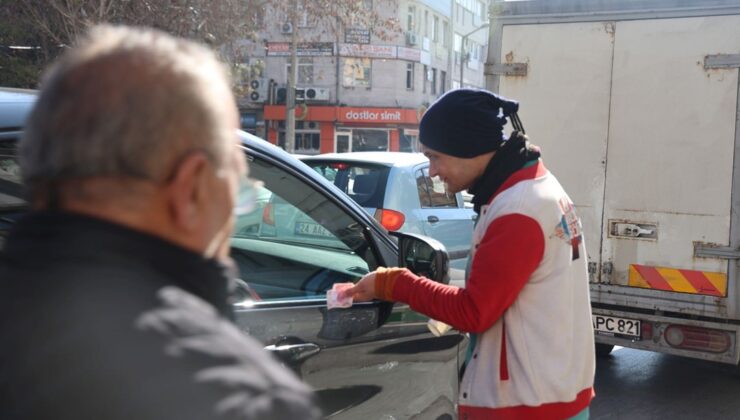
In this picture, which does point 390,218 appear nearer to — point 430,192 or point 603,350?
point 430,192

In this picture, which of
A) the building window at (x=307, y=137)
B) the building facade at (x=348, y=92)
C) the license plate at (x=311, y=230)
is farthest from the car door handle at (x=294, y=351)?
the building window at (x=307, y=137)

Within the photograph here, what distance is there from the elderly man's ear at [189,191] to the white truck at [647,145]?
16.9 feet

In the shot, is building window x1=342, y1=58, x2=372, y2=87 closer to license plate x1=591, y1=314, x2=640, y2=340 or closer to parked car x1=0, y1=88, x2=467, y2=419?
license plate x1=591, y1=314, x2=640, y2=340

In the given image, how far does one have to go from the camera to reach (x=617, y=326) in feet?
19.7

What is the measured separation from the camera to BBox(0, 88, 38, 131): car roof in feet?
7.55

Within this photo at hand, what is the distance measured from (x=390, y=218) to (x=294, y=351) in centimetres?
536

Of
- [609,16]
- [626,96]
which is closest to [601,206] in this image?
[626,96]

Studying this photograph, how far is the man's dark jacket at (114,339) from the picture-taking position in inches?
37.3

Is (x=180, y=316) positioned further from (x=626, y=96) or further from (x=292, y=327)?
(x=626, y=96)

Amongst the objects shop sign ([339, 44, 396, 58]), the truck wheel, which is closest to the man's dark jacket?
the truck wheel

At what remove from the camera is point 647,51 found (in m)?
5.82

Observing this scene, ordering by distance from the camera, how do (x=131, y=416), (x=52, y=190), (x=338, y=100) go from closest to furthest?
(x=131, y=416) → (x=52, y=190) → (x=338, y=100)

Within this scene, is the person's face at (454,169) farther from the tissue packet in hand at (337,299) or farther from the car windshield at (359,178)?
the car windshield at (359,178)

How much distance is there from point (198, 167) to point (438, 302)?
58.3 inches
